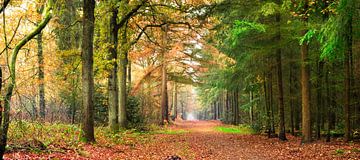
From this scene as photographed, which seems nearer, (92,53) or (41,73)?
(92,53)

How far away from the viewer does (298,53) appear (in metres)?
18.8

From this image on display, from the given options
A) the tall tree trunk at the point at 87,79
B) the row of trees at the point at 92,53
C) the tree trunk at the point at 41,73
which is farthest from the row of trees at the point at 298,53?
the tree trunk at the point at 41,73

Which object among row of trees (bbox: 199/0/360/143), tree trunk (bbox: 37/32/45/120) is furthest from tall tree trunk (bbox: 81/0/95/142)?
tree trunk (bbox: 37/32/45/120)

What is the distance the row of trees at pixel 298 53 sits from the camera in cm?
1087

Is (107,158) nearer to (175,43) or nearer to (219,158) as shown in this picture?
(219,158)

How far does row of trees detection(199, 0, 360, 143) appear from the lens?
10867 millimetres

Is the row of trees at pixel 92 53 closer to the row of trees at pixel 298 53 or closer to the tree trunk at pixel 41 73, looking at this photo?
the tree trunk at pixel 41 73

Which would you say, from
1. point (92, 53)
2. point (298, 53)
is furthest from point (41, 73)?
point (298, 53)

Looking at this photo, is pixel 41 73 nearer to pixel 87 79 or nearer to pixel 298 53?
pixel 87 79

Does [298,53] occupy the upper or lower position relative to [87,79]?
upper

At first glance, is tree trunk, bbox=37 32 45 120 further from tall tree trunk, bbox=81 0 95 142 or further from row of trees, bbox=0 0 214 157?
tall tree trunk, bbox=81 0 95 142

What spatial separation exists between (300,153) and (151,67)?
19154 mm

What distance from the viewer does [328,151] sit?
11633 millimetres

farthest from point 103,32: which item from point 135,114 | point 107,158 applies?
point 107,158
